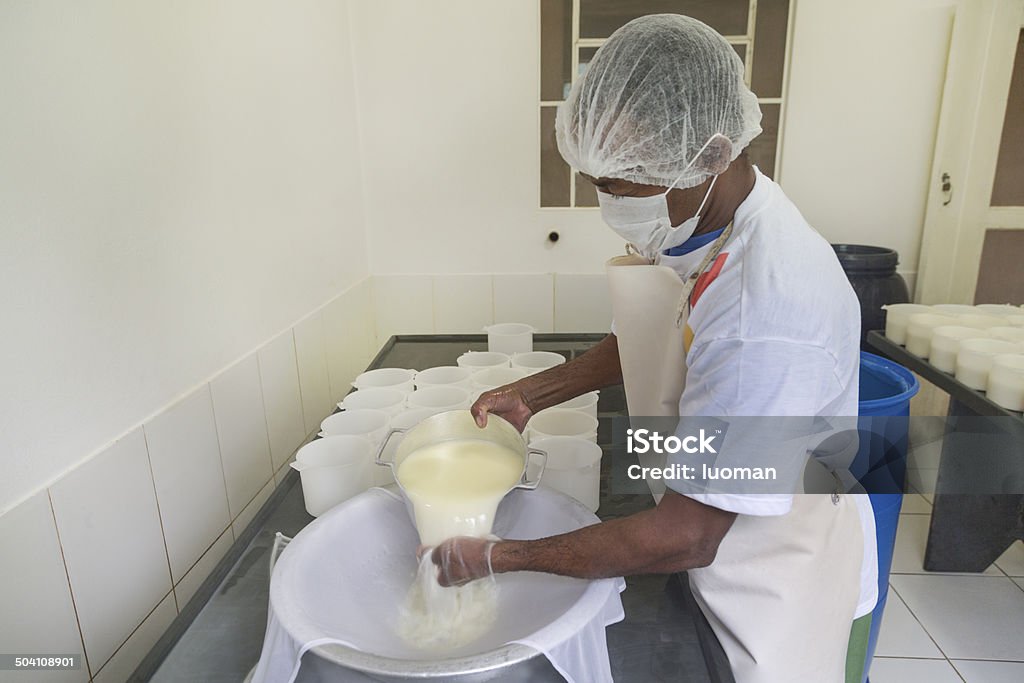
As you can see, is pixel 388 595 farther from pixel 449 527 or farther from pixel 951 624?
pixel 951 624

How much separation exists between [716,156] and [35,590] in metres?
1.07

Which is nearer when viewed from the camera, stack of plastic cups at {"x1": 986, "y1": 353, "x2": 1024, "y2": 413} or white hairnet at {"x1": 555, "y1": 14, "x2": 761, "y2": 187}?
white hairnet at {"x1": 555, "y1": 14, "x2": 761, "y2": 187}

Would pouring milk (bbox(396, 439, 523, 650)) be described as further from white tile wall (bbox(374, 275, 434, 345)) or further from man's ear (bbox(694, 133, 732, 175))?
white tile wall (bbox(374, 275, 434, 345))

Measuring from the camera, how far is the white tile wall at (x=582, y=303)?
242cm

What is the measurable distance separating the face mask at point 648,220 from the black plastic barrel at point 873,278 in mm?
1523

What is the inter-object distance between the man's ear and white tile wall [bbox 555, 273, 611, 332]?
1546 millimetres

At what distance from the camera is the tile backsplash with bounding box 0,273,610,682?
2.72ft

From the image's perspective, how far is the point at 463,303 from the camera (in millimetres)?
2469

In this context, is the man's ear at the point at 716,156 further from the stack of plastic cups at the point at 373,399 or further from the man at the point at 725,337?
the stack of plastic cups at the point at 373,399

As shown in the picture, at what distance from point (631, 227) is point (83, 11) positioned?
0.87 meters

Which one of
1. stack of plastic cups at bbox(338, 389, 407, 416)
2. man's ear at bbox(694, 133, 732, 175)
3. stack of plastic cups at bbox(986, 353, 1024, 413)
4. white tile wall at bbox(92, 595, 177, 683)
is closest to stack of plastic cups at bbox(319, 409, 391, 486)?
stack of plastic cups at bbox(338, 389, 407, 416)

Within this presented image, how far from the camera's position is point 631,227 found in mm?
938

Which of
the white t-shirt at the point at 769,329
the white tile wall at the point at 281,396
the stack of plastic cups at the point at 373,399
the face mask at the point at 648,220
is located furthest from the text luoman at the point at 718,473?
the white tile wall at the point at 281,396

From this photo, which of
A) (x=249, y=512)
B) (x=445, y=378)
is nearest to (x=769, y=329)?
(x=445, y=378)
